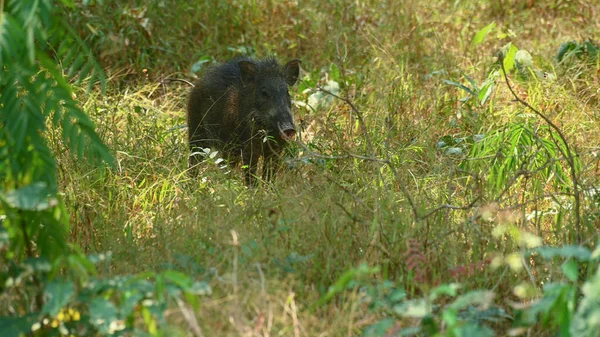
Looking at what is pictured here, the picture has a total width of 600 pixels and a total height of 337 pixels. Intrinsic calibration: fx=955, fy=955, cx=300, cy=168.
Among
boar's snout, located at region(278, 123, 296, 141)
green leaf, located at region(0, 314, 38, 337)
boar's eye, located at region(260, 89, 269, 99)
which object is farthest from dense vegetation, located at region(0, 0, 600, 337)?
boar's eye, located at region(260, 89, 269, 99)

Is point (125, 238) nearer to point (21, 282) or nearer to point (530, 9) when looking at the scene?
point (21, 282)

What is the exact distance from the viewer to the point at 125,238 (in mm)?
4703

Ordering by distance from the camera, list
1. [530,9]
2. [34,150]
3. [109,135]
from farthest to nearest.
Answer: [530,9] < [109,135] < [34,150]

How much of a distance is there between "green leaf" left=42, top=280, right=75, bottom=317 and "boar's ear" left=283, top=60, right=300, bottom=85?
4.10 meters

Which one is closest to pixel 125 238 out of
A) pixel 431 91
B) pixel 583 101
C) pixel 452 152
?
pixel 452 152

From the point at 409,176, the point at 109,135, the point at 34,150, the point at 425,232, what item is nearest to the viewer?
the point at 34,150

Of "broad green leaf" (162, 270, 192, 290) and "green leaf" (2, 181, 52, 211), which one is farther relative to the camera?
"green leaf" (2, 181, 52, 211)

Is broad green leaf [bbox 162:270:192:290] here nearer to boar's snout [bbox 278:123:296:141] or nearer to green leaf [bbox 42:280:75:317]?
green leaf [bbox 42:280:75:317]

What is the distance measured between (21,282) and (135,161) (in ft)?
8.07

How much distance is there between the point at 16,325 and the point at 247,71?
399 cm

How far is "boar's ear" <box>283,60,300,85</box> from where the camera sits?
705 cm

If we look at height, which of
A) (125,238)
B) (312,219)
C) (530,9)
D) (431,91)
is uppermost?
(530,9)

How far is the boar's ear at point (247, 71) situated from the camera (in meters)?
6.91

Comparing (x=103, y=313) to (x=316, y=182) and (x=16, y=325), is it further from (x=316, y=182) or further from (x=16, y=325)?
(x=316, y=182)
